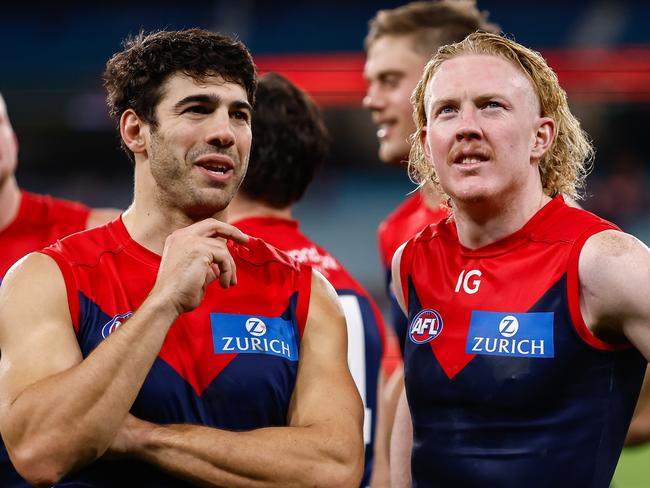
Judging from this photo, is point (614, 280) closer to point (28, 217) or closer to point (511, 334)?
point (511, 334)

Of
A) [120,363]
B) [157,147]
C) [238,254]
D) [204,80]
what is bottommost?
[120,363]

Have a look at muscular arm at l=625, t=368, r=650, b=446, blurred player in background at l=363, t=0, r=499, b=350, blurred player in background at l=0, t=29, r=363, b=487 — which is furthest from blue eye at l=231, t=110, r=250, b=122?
blurred player in background at l=363, t=0, r=499, b=350

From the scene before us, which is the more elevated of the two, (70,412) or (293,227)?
(293,227)

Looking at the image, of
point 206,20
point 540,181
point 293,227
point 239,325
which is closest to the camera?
point 239,325

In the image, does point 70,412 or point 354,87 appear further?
point 354,87

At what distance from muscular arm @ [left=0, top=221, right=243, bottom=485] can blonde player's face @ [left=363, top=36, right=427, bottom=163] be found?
2.52 meters

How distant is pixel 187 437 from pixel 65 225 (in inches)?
88.8

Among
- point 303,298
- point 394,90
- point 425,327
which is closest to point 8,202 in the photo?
point 394,90

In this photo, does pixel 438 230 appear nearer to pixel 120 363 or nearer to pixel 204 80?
pixel 204 80

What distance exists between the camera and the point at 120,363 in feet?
8.93

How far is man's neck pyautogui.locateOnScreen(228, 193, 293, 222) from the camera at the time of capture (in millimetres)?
4367

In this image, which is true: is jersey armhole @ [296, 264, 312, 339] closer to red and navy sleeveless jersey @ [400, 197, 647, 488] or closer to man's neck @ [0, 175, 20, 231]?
red and navy sleeveless jersey @ [400, 197, 647, 488]

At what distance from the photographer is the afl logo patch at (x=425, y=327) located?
3284 mm

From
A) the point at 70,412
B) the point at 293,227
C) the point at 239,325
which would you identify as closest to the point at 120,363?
the point at 70,412
